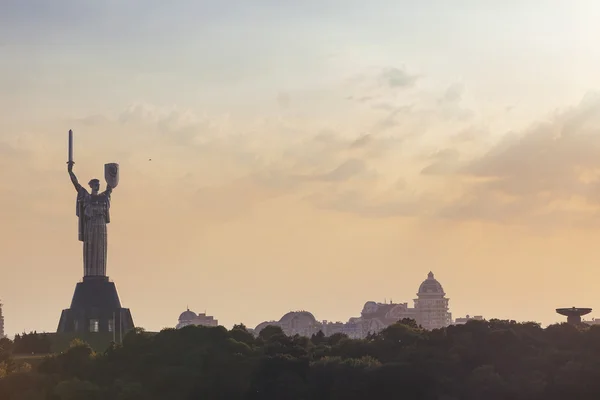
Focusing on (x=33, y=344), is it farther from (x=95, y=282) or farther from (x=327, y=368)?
(x=327, y=368)

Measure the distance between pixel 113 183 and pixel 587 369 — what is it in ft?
105

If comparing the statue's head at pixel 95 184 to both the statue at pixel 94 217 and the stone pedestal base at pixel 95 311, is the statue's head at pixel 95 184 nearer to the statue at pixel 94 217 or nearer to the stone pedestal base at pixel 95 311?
the statue at pixel 94 217

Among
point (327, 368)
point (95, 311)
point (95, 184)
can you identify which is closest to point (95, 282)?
point (95, 311)

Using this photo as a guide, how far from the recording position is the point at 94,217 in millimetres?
77125

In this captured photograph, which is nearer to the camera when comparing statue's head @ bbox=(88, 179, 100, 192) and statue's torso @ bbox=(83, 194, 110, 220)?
statue's torso @ bbox=(83, 194, 110, 220)

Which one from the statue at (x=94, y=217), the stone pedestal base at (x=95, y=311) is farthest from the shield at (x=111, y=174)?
the stone pedestal base at (x=95, y=311)

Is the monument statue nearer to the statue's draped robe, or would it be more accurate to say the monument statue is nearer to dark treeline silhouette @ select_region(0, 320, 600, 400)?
the statue's draped robe

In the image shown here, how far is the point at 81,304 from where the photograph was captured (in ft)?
249

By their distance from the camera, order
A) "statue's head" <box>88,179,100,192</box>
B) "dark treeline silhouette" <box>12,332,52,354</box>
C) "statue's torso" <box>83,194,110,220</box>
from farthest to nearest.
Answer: "statue's head" <box>88,179,100,192</box> < "statue's torso" <box>83,194,110,220</box> < "dark treeline silhouette" <box>12,332,52,354</box>

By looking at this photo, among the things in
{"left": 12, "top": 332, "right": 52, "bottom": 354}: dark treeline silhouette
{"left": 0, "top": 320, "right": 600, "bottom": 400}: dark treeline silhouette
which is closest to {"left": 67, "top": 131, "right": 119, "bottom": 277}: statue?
{"left": 12, "top": 332, "right": 52, "bottom": 354}: dark treeline silhouette

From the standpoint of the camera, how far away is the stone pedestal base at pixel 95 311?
7525 cm

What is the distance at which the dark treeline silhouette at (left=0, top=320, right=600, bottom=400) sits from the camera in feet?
191

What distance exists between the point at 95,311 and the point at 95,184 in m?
7.76

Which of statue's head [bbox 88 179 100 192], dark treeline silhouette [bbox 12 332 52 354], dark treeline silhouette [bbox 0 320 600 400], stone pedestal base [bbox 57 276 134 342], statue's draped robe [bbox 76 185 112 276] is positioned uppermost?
statue's head [bbox 88 179 100 192]
